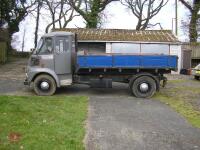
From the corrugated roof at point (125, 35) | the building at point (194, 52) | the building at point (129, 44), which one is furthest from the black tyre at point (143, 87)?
the building at point (194, 52)

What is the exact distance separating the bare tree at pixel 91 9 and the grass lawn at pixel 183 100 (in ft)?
72.8

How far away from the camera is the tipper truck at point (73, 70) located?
1722 cm

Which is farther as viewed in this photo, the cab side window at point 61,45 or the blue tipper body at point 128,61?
the cab side window at point 61,45

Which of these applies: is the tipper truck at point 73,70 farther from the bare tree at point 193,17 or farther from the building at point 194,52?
the bare tree at point 193,17

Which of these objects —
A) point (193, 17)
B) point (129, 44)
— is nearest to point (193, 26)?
point (193, 17)

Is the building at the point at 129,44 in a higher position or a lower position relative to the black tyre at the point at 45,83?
higher

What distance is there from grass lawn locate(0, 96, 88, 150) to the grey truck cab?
2.04 meters

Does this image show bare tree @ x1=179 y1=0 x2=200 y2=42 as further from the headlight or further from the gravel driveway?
the headlight

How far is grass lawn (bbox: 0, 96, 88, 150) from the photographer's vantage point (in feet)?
29.2

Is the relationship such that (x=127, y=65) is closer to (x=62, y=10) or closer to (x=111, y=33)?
(x=111, y=33)

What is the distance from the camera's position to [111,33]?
34.3 m

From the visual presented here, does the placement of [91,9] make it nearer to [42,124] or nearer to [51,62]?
[51,62]

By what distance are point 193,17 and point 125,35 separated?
1146 cm

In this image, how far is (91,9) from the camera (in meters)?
42.5
